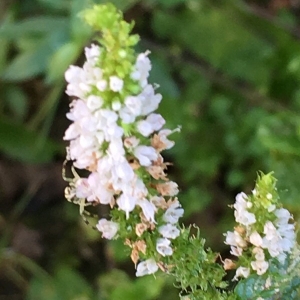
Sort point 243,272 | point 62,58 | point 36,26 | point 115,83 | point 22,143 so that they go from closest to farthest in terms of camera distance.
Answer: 1. point 115,83
2. point 243,272
3. point 62,58
4. point 36,26
5. point 22,143

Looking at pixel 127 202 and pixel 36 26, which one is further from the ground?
pixel 127 202

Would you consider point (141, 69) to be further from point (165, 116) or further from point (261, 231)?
point (165, 116)

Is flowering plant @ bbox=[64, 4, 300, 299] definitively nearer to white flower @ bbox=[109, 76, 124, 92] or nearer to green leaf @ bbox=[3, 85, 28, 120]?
white flower @ bbox=[109, 76, 124, 92]

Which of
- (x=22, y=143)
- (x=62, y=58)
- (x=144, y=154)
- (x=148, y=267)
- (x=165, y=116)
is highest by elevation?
(x=144, y=154)

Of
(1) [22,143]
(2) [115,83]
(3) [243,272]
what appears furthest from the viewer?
(1) [22,143]

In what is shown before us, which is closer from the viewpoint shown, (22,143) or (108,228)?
(108,228)

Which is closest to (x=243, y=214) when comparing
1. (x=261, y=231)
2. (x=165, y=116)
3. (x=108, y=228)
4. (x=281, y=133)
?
(x=261, y=231)

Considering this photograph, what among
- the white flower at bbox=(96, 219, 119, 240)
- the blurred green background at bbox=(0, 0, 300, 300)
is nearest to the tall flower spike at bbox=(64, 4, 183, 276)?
the white flower at bbox=(96, 219, 119, 240)

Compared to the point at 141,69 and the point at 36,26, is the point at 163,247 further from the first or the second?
the point at 36,26
